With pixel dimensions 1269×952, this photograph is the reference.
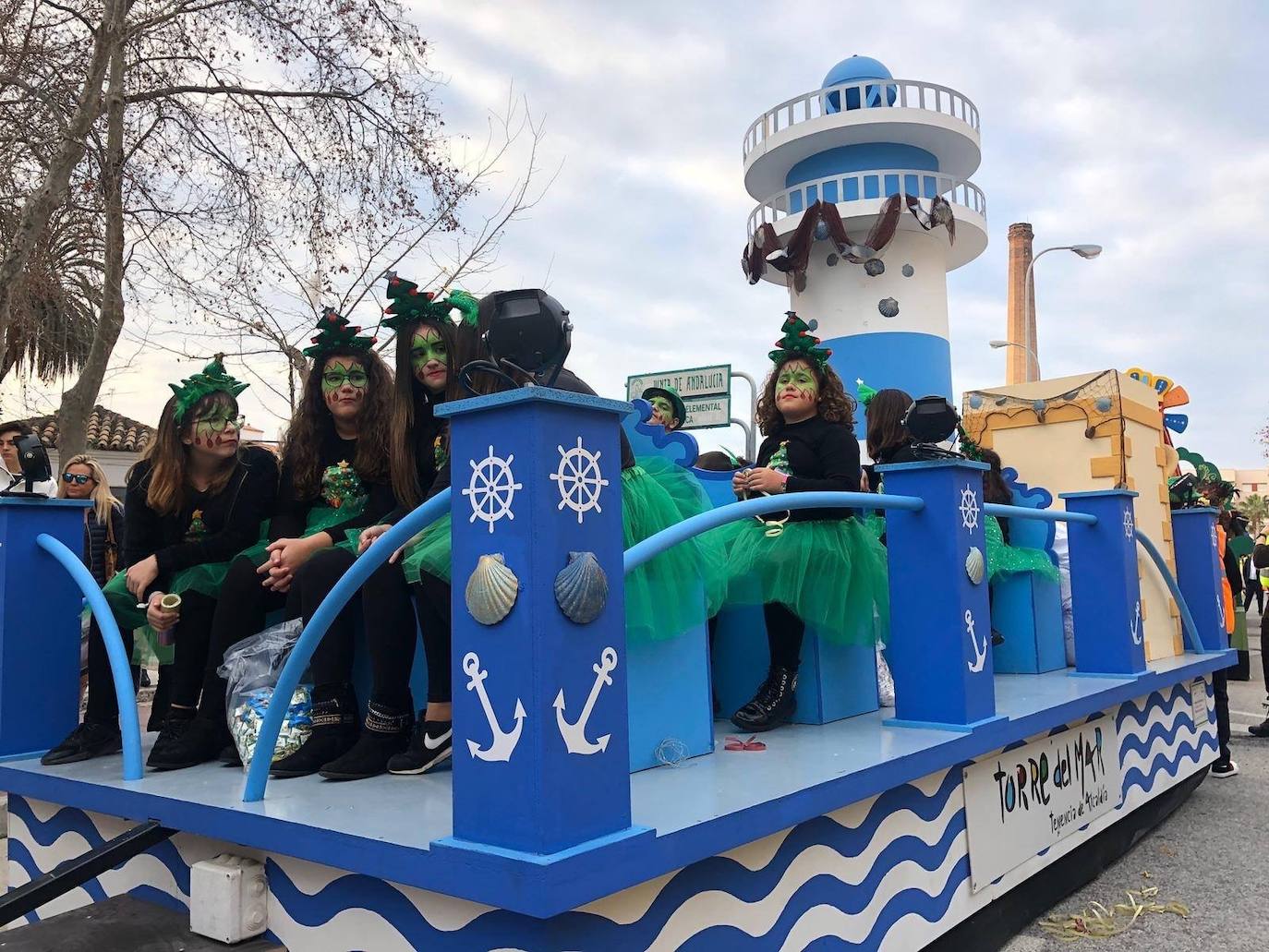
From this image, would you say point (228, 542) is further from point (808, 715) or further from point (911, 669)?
point (911, 669)

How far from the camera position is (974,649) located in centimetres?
299

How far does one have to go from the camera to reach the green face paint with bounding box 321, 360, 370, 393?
121 inches

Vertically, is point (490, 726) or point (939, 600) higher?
point (939, 600)

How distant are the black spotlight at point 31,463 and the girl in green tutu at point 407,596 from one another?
99cm

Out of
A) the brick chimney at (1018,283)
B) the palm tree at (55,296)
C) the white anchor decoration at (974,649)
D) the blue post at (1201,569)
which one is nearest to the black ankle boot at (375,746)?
the white anchor decoration at (974,649)

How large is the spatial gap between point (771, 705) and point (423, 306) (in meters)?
1.63

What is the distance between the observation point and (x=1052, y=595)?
15.6 feet

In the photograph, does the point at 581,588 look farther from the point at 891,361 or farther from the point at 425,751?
the point at 891,361

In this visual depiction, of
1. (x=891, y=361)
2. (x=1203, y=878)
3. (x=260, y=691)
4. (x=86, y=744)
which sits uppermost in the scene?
(x=891, y=361)

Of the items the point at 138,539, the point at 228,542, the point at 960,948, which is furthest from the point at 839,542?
the point at 138,539

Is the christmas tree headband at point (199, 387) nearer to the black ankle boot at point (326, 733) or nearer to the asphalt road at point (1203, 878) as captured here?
the black ankle boot at point (326, 733)

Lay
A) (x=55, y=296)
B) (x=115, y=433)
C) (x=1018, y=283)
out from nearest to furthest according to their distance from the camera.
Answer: (x=55, y=296), (x=115, y=433), (x=1018, y=283)

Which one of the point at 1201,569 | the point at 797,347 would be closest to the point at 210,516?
the point at 797,347

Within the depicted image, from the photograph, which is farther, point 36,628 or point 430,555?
point 36,628
